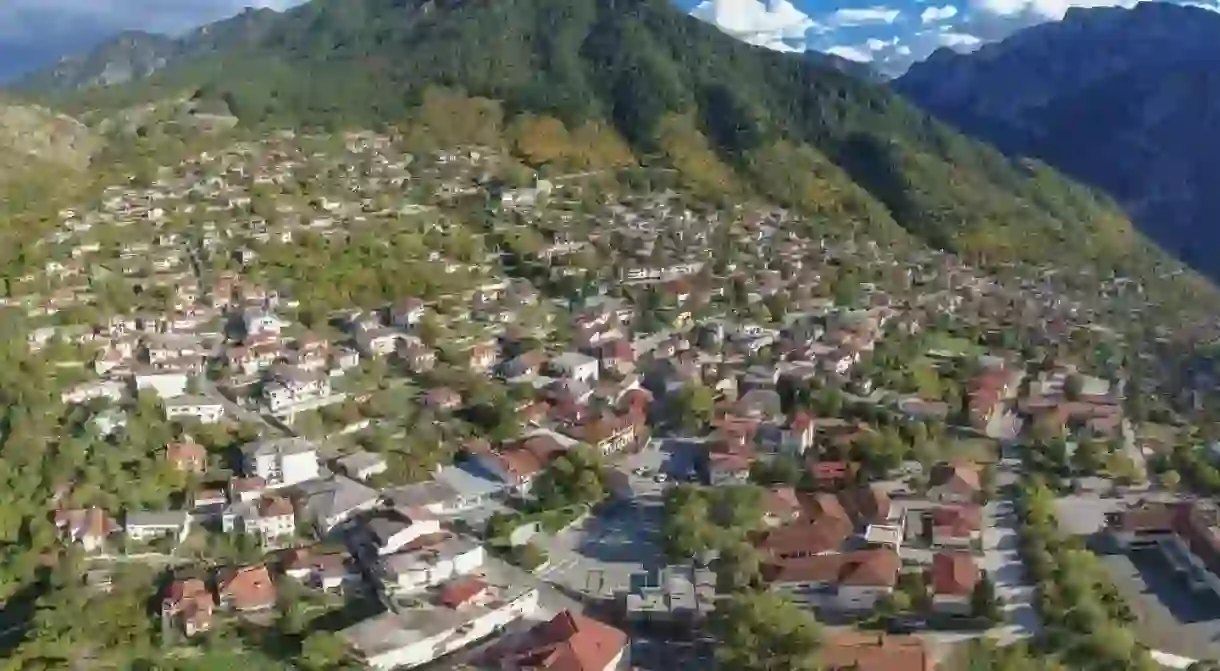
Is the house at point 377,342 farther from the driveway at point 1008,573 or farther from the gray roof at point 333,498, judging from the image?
the driveway at point 1008,573

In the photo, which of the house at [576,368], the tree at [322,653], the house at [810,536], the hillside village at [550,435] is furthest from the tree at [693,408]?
the tree at [322,653]

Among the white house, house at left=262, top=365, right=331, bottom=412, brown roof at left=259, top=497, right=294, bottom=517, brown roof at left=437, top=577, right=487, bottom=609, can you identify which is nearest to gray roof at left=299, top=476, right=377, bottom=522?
brown roof at left=259, top=497, right=294, bottom=517

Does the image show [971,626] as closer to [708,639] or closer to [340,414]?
[708,639]

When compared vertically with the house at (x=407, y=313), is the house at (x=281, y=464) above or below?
below

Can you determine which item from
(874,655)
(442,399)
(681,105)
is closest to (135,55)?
(681,105)

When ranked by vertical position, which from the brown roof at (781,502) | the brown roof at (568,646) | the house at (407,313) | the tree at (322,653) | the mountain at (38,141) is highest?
the mountain at (38,141)

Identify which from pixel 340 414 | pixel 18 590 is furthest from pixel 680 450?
pixel 18 590
